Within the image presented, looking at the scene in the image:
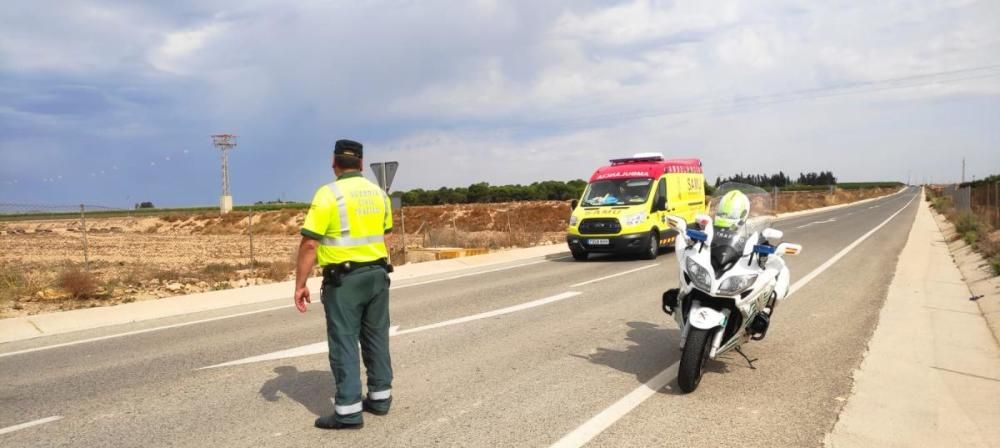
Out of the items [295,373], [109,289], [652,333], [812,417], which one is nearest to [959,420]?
[812,417]

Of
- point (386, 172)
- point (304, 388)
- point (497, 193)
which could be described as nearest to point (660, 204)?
point (386, 172)

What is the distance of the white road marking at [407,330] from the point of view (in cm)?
683

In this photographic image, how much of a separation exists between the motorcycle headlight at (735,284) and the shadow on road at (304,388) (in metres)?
3.14

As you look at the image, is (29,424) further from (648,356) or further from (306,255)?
(648,356)

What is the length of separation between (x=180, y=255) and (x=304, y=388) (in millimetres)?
22083

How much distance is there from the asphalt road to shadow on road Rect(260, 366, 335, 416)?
2cm

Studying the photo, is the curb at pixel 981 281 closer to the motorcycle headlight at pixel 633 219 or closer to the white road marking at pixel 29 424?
the motorcycle headlight at pixel 633 219

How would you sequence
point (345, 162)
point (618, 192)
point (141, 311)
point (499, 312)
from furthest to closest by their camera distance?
point (618, 192) < point (141, 311) < point (499, 312) < point (345, 162)

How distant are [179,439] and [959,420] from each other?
5.25 metres

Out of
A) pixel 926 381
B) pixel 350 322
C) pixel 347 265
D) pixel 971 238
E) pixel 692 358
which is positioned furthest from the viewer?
pixel 971 238

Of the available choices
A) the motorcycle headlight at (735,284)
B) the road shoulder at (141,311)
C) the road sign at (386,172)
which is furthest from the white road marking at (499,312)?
the road sign at (386,172)

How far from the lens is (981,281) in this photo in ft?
38.4

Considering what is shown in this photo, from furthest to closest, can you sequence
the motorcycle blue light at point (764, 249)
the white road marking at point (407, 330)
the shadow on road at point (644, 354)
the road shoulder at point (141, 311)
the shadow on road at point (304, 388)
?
the road shoulder at point (141, 311) < the white road marking at point (407, 330) < the shadow on road at point (644, 354) < the motorcycle blue light at point (764, 249) < the shadow on road at point (304, 388)

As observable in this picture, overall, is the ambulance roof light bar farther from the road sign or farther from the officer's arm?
the officer's arm
